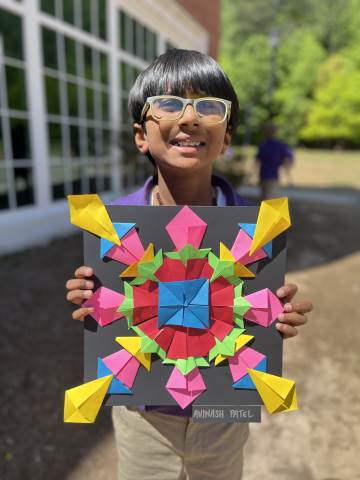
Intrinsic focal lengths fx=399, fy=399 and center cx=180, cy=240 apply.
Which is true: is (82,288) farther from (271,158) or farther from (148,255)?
(271,158)

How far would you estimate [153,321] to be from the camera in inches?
37.8

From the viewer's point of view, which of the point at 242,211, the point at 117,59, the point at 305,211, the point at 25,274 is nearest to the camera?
the point at 242,211

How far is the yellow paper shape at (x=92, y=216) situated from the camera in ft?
2.98

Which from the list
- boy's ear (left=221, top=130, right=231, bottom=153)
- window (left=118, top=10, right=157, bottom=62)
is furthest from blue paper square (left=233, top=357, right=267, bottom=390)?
window (left=118, top=10, right=157, bottom=62)

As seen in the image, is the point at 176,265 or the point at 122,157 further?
the point at 122,157

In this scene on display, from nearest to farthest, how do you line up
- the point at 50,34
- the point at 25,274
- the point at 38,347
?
the point at 38,347 < the point at 25,274 < the point at 50,34

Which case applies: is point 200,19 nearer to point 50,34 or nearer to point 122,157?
point 122,157

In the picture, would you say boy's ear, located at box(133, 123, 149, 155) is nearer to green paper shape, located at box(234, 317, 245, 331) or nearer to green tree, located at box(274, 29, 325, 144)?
green paper shape, located at box(234, 317, 245, 331)

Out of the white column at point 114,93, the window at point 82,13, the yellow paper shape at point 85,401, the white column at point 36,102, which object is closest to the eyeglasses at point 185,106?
the yellow paper shape at point 85,401

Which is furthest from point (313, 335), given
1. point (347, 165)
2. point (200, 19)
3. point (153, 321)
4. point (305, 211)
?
point (347, 165)

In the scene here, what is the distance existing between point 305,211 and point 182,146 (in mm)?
6893

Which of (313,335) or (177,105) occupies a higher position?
(177,105)

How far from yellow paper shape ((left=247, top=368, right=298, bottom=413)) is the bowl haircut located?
0.71 meters

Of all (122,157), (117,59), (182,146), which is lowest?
(122,157)
